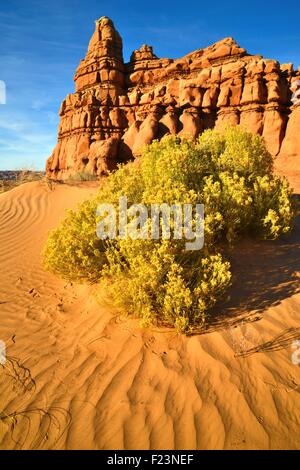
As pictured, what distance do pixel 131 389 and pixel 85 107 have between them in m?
32.6

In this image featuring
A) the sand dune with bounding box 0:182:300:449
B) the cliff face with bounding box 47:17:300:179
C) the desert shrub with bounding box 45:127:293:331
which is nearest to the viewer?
the sand dune with bounding box 0:182:300:449

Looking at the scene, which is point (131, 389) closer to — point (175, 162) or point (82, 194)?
point (175, 162)

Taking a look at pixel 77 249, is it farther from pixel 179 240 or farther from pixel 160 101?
pixel 160 101

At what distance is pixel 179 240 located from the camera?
392 cm

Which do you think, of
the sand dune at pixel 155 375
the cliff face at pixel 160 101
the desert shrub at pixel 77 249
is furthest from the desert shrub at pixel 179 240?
the cliff face at pixel 160 101

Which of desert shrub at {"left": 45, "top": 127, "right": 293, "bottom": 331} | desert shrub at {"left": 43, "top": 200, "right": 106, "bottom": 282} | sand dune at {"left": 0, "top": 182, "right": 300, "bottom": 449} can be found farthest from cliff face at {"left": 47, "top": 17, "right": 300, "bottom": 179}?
sand dune at {"left": 0, "top": 182, "right": 300, "bottom": 449}

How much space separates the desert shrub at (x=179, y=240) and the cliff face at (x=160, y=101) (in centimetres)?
1118

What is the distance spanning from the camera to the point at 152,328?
380cm

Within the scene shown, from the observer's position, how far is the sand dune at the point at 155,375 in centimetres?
256

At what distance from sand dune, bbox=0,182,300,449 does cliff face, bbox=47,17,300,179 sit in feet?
46.7

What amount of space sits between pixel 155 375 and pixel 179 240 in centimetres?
170

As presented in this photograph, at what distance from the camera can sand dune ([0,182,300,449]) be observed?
256 cm

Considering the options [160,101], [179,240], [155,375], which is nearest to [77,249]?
[179,240]

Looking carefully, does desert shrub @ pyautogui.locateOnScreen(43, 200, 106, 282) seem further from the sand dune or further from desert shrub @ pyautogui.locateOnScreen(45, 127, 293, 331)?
the sand dune
